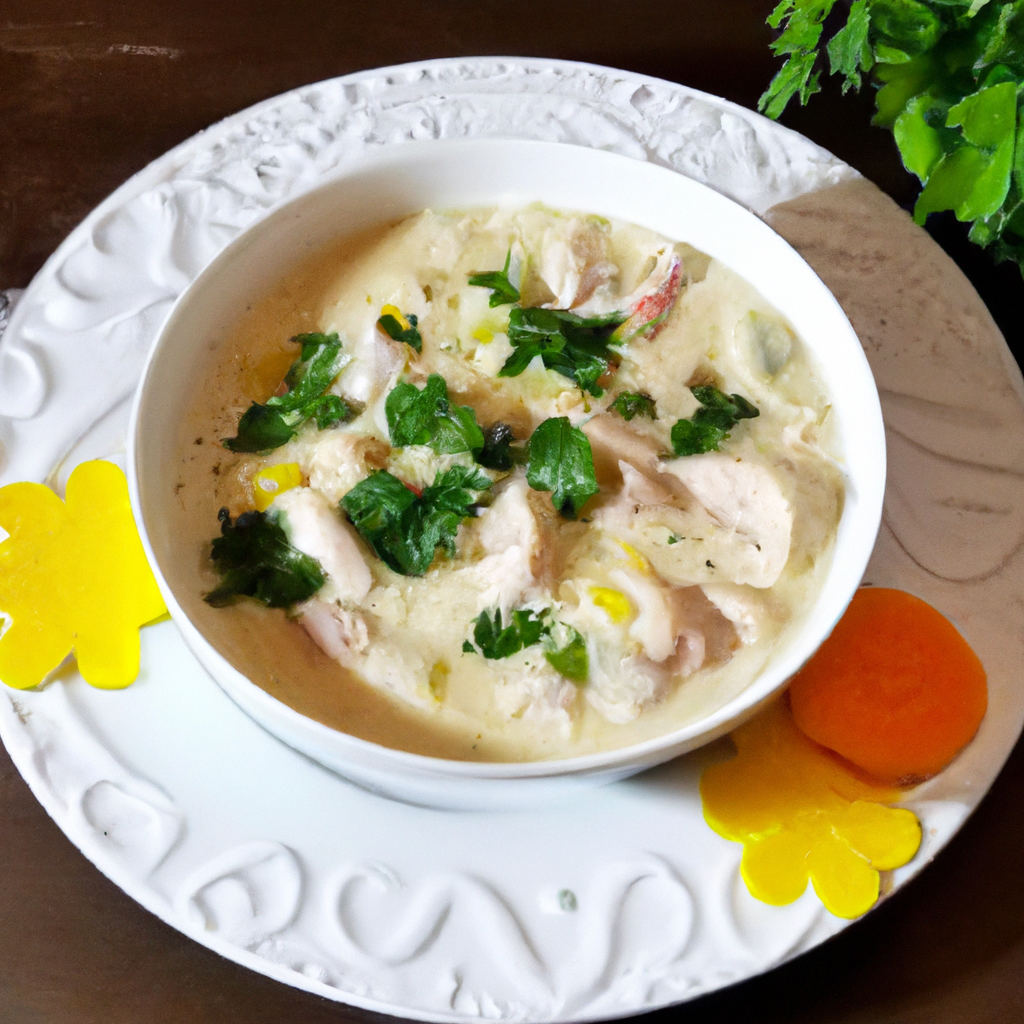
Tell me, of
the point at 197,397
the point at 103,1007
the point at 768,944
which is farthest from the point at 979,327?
the point at 103,1007

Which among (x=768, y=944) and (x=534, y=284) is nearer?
(x=768, y=944)

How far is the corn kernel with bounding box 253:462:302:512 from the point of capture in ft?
4.32

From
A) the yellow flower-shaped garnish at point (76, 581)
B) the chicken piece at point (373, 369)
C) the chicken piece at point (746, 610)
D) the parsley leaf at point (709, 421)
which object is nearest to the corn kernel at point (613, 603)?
the chicken piece at point (746, 610)

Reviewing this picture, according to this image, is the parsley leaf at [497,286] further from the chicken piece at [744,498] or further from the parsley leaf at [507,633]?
the parsley leaf at [507,633]

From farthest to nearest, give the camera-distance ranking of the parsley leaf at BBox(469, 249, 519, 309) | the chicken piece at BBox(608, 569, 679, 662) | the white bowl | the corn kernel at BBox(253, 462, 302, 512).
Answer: the parsley leaf at BBox(469, 249, 519, 309)
the corn kernel at BBox(253, 462, 302, 512)
the chicken piece at BBox(608, 569, 679, 662)
the white bowl

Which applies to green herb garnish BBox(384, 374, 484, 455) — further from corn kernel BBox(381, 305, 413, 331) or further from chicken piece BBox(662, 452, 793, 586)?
chicken piece BBox(662, 452, 793, 586)

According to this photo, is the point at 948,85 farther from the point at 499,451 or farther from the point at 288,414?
the point at 288,414

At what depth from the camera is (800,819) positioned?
1.29 m

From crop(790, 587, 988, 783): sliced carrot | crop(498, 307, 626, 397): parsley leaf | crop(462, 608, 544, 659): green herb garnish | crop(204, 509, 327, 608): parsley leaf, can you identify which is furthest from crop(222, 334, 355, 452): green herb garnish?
crop(790, 587, 988, 783): sliced carrot

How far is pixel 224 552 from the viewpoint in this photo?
4.18 feet

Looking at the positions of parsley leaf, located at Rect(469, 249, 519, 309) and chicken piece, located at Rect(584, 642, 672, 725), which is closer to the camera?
chicken piece, located at Rect(584, 642, 672, 725)

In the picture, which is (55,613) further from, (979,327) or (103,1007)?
(979,327)

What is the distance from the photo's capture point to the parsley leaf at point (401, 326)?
54.9 inches

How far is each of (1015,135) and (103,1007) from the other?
1.62 meters
